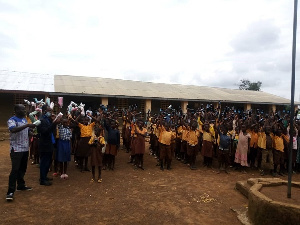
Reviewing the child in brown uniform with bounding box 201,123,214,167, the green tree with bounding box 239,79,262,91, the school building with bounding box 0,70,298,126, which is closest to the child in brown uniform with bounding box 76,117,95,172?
the child in brown uniform with bounding box 201,123,214,167

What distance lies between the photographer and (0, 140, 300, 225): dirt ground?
3820 millimetres

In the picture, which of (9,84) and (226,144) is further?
(9,84)

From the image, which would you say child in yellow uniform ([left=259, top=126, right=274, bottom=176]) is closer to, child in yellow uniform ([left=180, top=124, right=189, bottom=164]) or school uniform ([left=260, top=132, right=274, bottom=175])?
school uniform ([left=260, top=132, right=274, bottom=175])

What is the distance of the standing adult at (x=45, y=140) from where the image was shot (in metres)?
5.03

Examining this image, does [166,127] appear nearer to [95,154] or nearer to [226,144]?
[226,144]

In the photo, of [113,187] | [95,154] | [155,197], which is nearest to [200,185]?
[155,197]

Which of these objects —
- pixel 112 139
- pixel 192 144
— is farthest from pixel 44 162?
pixel 192 144

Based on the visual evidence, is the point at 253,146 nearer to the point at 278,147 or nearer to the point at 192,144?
the point at 278,147

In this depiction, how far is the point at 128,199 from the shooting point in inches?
183

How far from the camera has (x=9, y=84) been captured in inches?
551

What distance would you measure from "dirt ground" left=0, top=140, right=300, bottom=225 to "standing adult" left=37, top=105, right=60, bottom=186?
39cm

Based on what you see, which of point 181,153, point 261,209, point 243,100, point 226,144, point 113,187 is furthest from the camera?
point 243,100

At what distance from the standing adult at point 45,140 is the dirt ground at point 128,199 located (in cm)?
39

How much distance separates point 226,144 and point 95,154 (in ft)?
12.6
